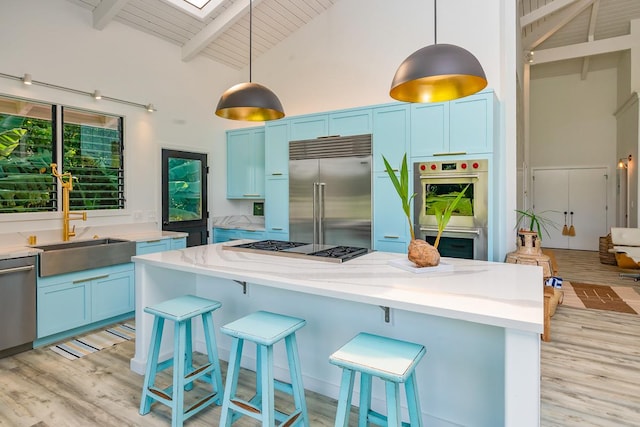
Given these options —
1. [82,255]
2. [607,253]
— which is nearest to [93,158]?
[82,255]

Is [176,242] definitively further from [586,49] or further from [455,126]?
[586,49]

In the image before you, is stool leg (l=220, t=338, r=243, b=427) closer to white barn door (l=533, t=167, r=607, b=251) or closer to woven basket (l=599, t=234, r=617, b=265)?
woven basket (l=599, t=234, r=617, b=265)

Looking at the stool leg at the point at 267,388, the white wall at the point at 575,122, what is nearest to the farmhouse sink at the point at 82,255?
the stool leg at the point at 267,388

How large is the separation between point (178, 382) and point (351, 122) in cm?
322

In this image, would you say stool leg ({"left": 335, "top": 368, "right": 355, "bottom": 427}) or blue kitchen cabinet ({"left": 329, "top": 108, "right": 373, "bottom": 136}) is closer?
stool leg ({"left": 335, "top": 368, "right": 355, "bottom": 427})

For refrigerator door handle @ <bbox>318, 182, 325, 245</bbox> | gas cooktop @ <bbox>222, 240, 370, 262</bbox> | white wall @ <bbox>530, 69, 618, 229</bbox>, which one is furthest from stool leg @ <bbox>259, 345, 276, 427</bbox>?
white wall @ <bbox>530, 69, 618, 229</bbox>

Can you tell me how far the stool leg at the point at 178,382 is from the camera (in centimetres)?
203

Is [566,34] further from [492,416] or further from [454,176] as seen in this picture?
[492,416]

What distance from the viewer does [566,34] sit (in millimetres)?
7621

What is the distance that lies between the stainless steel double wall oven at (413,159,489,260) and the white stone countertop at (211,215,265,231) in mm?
2515

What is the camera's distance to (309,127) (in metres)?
4.56

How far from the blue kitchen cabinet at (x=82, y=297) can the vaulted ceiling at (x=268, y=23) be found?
8.73 ft

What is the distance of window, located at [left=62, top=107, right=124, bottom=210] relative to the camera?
3867 mm

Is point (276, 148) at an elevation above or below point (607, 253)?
above
